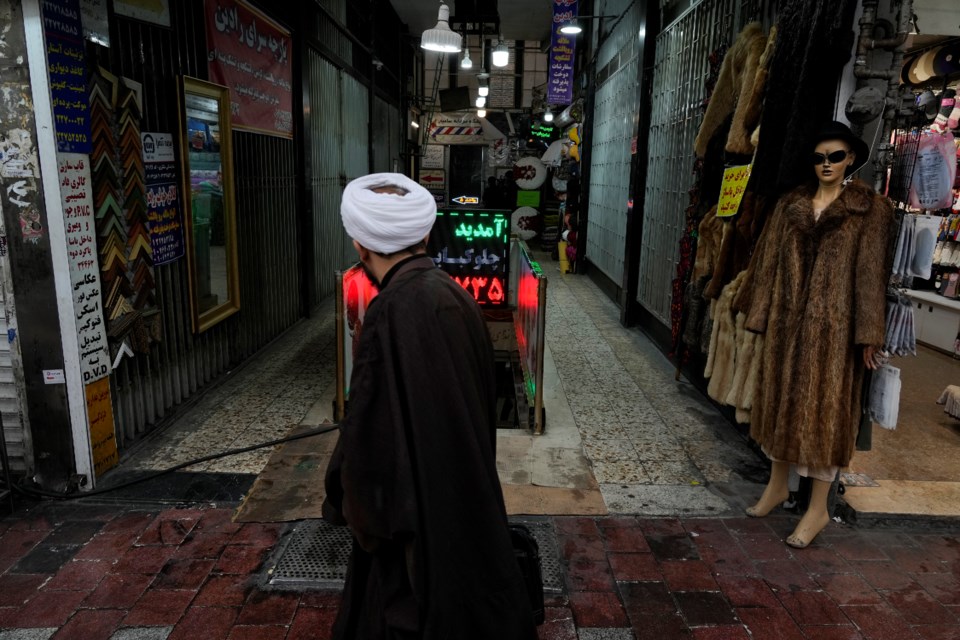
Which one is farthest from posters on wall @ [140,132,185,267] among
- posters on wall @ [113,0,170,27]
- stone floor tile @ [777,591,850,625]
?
stone floor tile @ [777,591,850,625]

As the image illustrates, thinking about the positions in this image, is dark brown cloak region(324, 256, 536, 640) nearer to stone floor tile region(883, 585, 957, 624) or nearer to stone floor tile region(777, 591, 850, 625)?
stone floor tile region(777, 591, 850, 625)

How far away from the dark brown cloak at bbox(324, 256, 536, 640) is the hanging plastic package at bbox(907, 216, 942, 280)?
293 cm

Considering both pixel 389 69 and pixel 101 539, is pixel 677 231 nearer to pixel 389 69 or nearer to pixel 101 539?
pixel 101 539

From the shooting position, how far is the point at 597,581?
3.48m

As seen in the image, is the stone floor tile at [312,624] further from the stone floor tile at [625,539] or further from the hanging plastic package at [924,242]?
the hanging plastic package at [924,242]

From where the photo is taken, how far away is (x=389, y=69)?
17250 millimetres

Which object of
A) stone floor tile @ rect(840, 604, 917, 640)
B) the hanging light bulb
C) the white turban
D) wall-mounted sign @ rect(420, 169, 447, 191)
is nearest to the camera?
the white turban

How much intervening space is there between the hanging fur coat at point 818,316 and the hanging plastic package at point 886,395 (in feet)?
0.44

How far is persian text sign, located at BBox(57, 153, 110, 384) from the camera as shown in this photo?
3908mm

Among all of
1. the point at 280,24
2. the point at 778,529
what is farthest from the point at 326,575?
the point at 280,24

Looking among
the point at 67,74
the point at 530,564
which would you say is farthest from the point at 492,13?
the point at 530,564

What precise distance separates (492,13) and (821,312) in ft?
50.5

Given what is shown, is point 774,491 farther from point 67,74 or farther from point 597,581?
point 67,74

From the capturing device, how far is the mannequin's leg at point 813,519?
3834 mm
